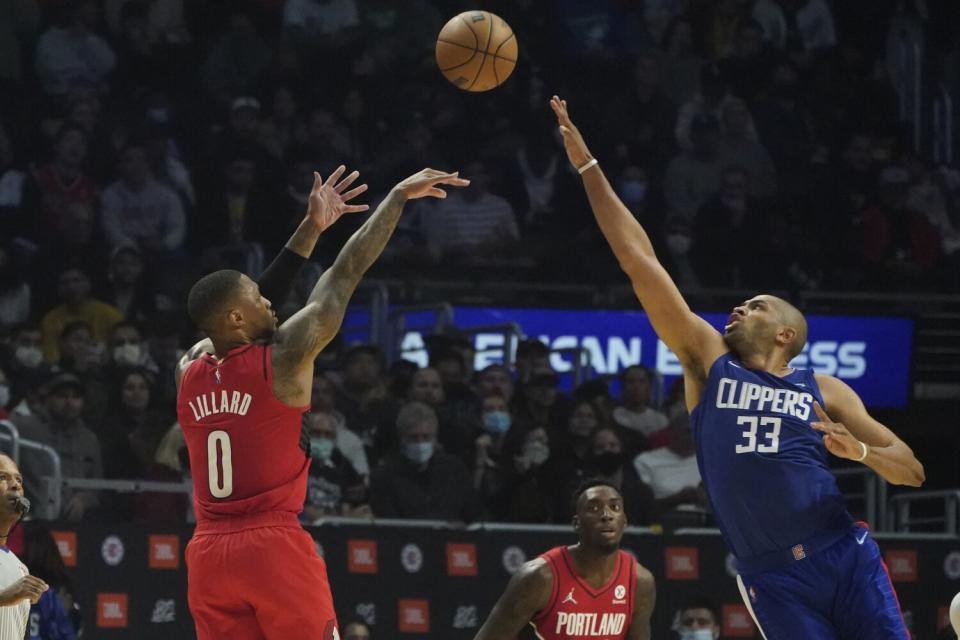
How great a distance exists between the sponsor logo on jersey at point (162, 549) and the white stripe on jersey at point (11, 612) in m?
3.24

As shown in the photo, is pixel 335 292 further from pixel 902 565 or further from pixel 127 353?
pixel 902 565

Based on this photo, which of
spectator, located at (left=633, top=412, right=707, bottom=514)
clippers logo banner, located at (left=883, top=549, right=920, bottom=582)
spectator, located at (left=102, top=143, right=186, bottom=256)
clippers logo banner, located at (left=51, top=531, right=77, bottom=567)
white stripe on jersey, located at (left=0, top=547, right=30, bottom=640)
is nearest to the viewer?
white stripe on jersey, located at (left=0, top=547, right=30, bottom=640)

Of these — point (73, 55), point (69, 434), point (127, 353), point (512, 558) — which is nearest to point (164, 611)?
point (69, 434)

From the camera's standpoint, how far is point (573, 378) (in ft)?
48.2

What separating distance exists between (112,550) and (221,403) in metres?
4.58

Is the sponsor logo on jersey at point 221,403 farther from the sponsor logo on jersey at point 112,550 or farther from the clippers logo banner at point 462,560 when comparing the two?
the clippers logo banner at point 462,560

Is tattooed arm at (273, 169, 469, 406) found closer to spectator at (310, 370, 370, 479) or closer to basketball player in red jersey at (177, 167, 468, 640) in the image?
basketball player in red jersey at (177, 167, 468, 640)

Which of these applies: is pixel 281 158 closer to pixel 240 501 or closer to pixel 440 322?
pixel 440 322

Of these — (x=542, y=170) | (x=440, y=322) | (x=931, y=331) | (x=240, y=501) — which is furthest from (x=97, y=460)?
(x=931, y=331)

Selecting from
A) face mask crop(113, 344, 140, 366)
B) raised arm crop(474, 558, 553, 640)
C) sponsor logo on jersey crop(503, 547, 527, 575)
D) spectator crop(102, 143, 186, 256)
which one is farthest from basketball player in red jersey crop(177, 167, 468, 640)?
spectator crop(102, 143, 186, 256)

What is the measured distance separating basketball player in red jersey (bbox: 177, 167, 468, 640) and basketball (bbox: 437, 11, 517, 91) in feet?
7.70

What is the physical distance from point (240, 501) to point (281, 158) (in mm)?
9191

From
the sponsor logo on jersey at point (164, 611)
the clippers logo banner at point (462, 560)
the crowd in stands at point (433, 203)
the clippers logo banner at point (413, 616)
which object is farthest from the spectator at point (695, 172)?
the sponsor logo on jersey at point (164, 611)

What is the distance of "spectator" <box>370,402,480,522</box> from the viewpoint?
12156 mm
